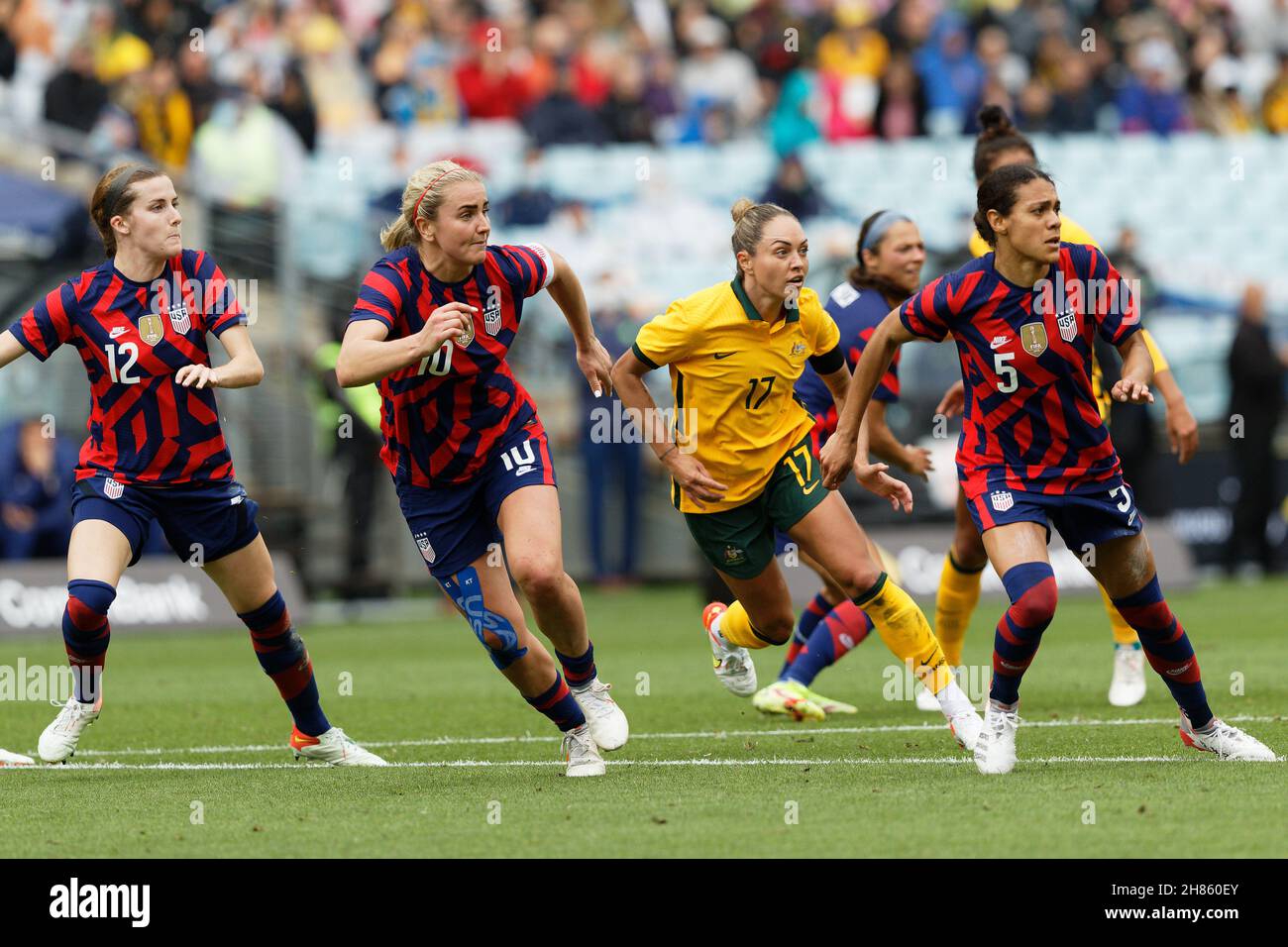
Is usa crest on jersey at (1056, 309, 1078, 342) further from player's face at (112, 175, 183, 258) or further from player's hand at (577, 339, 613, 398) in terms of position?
player's face at (112, 175, 183, 258)

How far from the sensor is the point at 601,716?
8.12 meters

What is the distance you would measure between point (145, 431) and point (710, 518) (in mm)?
2374

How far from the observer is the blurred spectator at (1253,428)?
18906mm

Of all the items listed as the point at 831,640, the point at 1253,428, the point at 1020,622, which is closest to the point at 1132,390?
the point at 1020,622

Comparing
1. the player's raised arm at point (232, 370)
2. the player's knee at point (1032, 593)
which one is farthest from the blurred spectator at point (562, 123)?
the player's knee at point (1032, 593)

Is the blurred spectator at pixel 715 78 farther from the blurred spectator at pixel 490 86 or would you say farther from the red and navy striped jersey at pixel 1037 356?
the red and navy striped jersey at pixel 1037 356

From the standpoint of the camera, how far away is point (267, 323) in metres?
19.0

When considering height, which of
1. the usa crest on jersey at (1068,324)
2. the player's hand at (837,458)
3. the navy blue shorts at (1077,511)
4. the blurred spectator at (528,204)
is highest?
the blurred spectator at (528,204)

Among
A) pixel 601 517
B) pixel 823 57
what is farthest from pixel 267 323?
pixel 823 57

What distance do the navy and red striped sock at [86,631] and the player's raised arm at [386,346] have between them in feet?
4.43

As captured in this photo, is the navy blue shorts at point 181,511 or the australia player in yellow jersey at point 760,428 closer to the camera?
the navy blue shorts at point 181,511

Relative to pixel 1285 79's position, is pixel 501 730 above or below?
below

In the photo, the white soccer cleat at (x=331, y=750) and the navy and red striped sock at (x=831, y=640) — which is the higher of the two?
the navy and red striped sock at (x=831, y=640)
